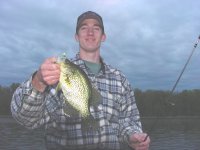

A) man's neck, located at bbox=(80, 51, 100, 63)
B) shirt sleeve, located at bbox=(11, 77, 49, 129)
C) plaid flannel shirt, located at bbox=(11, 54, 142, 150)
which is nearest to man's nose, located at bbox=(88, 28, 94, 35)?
man's neck, located at bbox=(80, 51, 100, 63)

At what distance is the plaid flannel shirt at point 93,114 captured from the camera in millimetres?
5246

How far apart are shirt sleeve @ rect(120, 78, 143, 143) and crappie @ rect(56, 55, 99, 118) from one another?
1.91m

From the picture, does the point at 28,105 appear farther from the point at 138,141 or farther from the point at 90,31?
the point at 138,141

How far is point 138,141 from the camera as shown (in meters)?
6.26

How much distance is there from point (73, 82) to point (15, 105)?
1.35 metres

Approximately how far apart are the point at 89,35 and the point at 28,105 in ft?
5.44

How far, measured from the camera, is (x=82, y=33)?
631cm

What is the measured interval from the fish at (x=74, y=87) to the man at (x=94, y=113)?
2.41 ft

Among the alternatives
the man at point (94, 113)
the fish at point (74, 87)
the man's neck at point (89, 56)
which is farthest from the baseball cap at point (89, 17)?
the fish at point (74, 87)

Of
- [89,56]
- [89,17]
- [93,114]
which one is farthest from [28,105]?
[89,17]

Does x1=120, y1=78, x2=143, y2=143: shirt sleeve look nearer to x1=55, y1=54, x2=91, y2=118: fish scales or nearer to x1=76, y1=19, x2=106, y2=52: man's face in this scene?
x1=76, y1=19, x2=106, y2=52: man's face

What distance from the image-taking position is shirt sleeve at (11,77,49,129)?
16.6 ft

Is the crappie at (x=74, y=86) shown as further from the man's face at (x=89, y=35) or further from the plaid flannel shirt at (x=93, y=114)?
the man's face at (x=89, y=35)

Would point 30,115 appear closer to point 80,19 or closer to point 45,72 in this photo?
point 45,72
